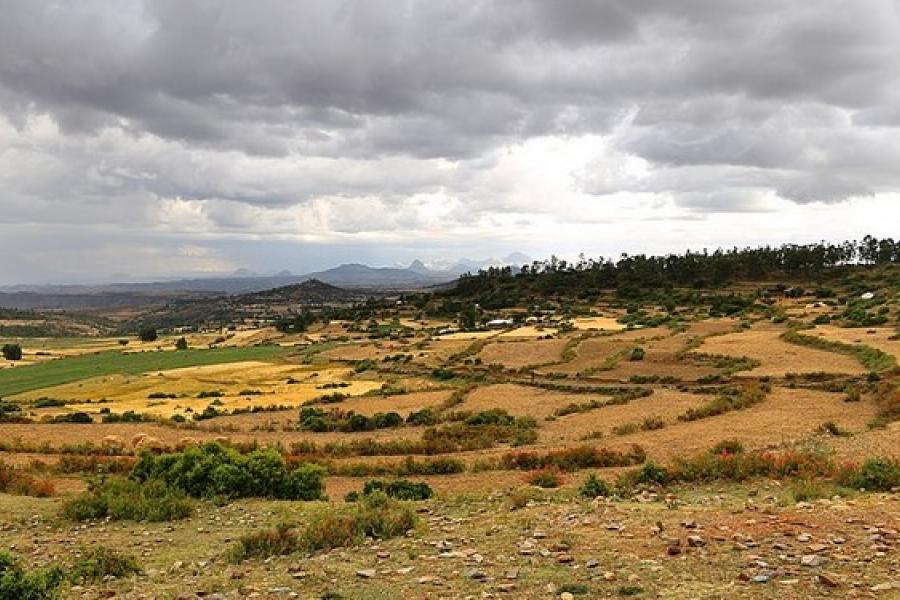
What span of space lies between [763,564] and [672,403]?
1348 inches

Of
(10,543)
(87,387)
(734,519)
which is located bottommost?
(87,387)

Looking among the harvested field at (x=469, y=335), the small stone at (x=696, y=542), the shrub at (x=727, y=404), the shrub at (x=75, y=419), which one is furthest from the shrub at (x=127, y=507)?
the harvested field at (x=469, y=335)

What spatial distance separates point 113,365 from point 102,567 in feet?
324

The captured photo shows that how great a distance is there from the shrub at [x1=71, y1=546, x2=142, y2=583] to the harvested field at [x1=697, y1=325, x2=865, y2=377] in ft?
→ 161

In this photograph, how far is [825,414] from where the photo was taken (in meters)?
33.9

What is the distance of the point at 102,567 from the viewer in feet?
40.2

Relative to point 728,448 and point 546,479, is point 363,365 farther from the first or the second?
point 546,479

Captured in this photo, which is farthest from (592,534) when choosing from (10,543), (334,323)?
(334,323)

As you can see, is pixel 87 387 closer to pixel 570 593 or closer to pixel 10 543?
pixel 10 543

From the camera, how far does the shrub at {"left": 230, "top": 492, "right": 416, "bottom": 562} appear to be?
13039 millimetres

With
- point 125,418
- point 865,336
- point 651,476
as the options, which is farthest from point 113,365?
point 651,476

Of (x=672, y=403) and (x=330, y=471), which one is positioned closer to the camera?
(x=330, y=471)

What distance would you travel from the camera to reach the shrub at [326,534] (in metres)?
13.0

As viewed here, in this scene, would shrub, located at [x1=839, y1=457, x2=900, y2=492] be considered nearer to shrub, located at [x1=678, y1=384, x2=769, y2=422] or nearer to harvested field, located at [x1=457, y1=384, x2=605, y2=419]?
shrub, located at [x1=678, y1=384, x2=769, y2=422]
